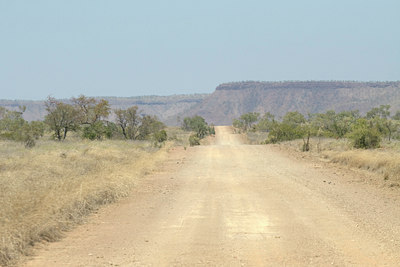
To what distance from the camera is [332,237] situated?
739 centimetres

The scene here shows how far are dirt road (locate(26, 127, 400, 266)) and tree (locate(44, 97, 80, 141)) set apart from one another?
26.2m

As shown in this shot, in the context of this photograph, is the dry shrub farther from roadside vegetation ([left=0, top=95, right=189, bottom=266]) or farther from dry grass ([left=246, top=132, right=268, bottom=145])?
dry grass ([left=246, top=132, right=268, bottom=145])

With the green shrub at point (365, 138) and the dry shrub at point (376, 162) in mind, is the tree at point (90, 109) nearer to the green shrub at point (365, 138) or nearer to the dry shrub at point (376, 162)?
the green shrub at point (365, 138)

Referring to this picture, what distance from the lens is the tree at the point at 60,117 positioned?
38.6 meters

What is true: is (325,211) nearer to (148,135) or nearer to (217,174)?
(217,174)

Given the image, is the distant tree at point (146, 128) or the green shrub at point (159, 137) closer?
the green shrub at point (159, 137)

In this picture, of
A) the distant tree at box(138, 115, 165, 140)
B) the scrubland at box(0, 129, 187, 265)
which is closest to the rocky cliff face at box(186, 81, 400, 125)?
the distant tree at box(138, 115, 165, 140)

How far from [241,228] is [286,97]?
166773mm

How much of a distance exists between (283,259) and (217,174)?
1128 cm

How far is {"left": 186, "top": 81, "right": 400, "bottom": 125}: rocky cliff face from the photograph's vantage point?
156m

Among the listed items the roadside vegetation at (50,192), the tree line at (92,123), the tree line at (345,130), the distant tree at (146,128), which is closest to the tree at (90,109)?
the tree line at (92,123)

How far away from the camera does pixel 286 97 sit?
171 metres

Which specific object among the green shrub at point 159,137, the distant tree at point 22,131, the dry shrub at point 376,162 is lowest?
the green shrub at point 159,137

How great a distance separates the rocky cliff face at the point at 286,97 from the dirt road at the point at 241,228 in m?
138
